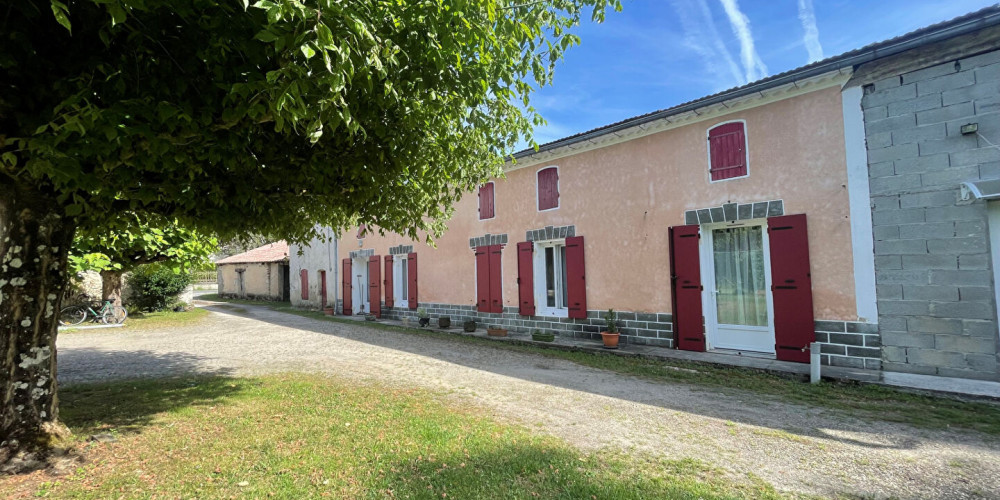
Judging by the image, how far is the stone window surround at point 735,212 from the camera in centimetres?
698

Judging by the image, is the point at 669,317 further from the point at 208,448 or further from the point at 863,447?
the point at 208,448

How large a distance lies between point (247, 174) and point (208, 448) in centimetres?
243

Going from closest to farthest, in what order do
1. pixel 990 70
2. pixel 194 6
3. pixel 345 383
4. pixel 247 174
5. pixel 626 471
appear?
1. pixel 194 6
2. pixel 626 471
3. pixel 247 174
4. pixel 990 70
5. pixel 345 383

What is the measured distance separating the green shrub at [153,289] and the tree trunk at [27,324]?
51.2ft

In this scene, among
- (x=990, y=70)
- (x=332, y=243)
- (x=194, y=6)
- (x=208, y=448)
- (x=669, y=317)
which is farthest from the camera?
(x=332, y=243)

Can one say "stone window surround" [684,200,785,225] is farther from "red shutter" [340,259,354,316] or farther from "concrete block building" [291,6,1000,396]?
"red shutter" [340,259,354,316]

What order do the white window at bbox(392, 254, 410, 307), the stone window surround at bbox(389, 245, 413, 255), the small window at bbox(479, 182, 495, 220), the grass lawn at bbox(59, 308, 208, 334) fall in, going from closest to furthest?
the small window at bbox(479, 182, 495, 220)
the grass lawn at bbox(59, 308, 208, 334)
the stone window surround at bbox(389, 245, 413, 255)
the white window at bbox(392, 254, 410, 307)

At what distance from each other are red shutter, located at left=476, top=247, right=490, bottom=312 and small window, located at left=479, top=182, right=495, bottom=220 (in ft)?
2.85

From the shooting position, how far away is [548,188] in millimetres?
10328

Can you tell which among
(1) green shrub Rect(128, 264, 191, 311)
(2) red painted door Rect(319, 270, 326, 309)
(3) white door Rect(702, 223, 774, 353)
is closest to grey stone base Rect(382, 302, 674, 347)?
(3) white door Rect(702, 223, 774, 353)

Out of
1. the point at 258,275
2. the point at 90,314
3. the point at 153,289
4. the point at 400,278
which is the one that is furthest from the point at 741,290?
the point at 258,275

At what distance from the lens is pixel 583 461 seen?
343 centimetres

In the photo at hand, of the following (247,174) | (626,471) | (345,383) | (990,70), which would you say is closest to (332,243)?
(345,383)

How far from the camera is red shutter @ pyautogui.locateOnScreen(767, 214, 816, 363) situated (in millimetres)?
6590
